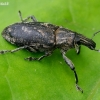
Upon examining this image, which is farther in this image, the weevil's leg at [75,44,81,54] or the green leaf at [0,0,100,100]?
the weevil's leg at [75,44,81,54]

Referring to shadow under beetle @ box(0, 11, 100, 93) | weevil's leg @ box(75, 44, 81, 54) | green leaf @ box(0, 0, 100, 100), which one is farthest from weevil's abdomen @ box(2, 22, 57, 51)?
weevil's leg @ box(75, 44, 81, 54)

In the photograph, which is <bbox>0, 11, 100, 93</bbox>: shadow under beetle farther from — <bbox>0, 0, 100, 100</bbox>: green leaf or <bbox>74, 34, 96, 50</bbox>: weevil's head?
<bbox>0, 0, 100, 100</bbox>: green leaf

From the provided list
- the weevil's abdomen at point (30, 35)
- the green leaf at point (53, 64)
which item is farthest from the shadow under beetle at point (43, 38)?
the green leaf at point (53, 64)

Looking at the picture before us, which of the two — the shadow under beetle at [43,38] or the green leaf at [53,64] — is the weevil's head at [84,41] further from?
the green leaf at [53,64]

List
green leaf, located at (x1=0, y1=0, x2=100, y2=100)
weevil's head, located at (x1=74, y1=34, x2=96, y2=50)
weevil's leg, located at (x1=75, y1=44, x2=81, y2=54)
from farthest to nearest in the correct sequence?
weevil's leg, located at (x1=75, y1=44, x2=81, y2=54)
weevil's head, located at (x1=74, y1=34, x2=96, y2=50)
green leaf, located at (x1=0, y1=0, x2=100, y2=100)

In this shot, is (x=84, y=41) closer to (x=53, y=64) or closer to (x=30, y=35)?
(x=53, y=64)

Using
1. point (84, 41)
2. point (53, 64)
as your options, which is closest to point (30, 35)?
point (53, 64)

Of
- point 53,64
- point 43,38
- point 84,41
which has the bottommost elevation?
point 53,64

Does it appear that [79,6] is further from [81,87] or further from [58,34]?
[81,87]
